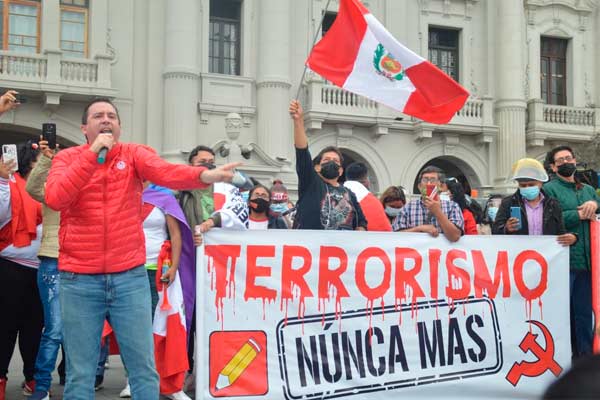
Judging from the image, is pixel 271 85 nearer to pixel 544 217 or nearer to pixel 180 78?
pixel 180 78

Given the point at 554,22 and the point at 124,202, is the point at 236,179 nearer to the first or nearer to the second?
the point at 124,202

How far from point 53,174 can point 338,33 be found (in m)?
3.49

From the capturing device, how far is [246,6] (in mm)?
20547

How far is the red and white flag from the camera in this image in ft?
18.7

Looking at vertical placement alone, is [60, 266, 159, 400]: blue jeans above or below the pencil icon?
above

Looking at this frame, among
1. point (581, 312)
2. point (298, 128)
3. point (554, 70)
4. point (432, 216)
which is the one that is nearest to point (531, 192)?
point (432, 216)

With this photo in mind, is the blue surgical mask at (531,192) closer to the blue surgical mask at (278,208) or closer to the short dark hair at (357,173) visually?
the short dark hair at (357,173)

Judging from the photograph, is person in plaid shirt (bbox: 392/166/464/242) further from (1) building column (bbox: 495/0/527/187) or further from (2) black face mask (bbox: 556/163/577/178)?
(1) building column (bbox: 495/0/527/187)

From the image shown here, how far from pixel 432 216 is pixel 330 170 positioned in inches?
36.9

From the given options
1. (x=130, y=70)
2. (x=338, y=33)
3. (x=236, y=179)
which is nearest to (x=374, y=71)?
(x=338, y=33)

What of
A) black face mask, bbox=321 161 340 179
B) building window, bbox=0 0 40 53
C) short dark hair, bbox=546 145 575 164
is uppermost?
building window, bbox=0 0 40 53

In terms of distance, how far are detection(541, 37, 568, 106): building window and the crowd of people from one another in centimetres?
1797

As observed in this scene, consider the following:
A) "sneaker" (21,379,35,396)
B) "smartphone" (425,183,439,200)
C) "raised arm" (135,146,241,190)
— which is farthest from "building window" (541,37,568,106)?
"raised arm" (135,146,241,190)

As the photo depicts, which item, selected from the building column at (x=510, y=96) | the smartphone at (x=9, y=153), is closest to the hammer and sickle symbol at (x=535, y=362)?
the smartphone at (x=9, y=153)
